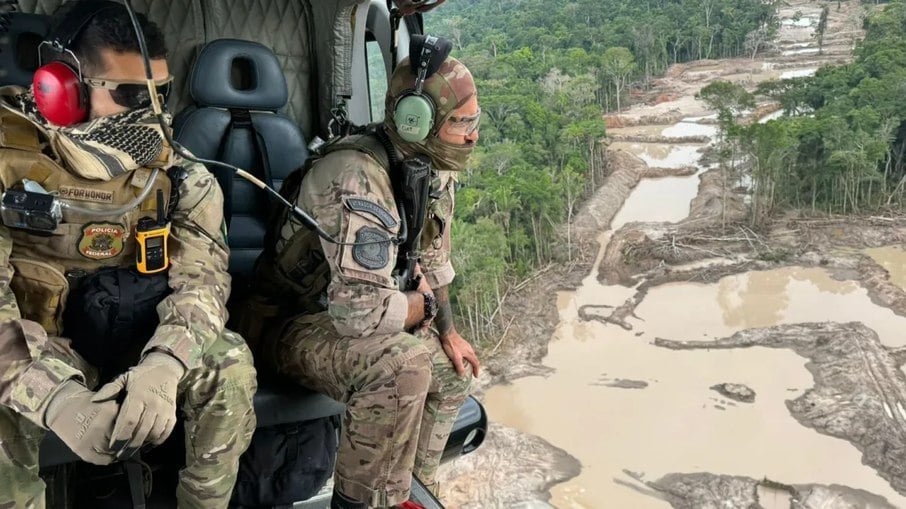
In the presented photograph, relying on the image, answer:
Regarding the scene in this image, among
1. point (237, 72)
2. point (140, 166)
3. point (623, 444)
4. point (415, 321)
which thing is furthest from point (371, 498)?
point (623, 444)

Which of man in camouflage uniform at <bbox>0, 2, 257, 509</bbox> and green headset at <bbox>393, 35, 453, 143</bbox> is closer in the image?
man in camouflage uniform at <bbox>0, 2, 257, 509</bbox>

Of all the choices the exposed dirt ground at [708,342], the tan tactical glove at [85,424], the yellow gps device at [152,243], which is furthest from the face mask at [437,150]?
the exposed dirt ground at [708,342]

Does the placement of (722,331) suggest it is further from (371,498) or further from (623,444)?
(371,498)

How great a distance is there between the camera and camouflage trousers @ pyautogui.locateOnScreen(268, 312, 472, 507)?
141 centimetres

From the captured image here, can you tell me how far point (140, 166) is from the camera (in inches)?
52.5

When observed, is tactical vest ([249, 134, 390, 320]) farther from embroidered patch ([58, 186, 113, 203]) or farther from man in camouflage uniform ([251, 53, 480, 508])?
embroidered patch ([58, 186, 113, 203])

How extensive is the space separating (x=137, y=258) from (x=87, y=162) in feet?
0.60

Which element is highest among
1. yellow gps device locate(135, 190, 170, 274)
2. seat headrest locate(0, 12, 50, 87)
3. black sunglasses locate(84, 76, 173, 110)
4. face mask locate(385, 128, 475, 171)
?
seat headrest locate(0, 12, 50, 87)

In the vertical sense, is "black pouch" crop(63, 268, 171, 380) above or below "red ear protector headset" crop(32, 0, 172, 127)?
below

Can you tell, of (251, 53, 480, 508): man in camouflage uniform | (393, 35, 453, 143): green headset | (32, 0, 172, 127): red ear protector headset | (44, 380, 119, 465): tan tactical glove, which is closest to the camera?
(44, 380, 119, 465): tan tactical glove

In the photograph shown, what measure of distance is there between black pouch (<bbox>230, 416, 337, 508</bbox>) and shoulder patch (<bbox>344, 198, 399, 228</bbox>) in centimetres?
46

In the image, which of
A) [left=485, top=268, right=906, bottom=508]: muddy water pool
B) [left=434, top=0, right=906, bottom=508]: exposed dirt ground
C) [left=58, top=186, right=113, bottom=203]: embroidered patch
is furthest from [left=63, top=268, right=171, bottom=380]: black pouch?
Result: [left=485, top=268, right=906, bottom=508]: muddy water pool

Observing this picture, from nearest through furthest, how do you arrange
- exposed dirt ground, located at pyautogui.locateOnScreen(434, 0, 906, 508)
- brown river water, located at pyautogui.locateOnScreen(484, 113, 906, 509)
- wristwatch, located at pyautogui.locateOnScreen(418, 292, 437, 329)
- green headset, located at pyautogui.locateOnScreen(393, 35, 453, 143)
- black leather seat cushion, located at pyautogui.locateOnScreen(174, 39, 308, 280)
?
green headset, located at pyautogui.locateOnScreen(393, 35, 453, 143) < wristwatch, located at pyautogui.locateOnScreen(418, 292, 437, 329) < black leather seat cushion, located at pyautogui.locateOnScreen(174, 39, 308, 280) < exposed dirt ground, located at pyautogui.locateOnScreen(434, 0, 906, 508) < brown river water, located at pyautogui.locateOnScreen(484, 113, 906, 509)

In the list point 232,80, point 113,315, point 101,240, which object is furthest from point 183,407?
point 232,80
